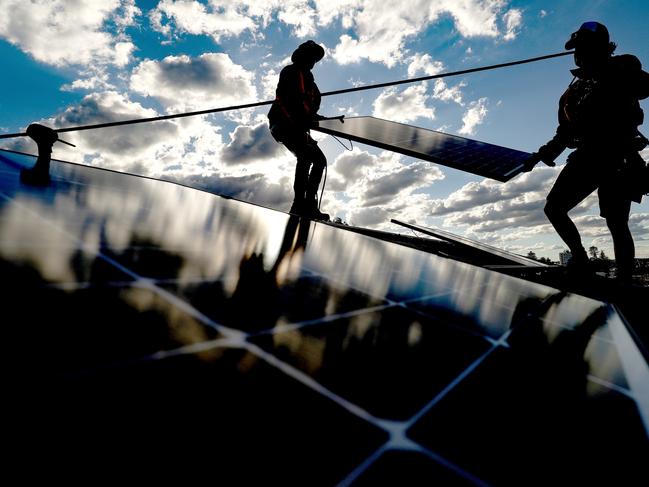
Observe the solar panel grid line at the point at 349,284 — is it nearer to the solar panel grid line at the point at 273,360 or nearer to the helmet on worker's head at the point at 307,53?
the solar panel grid line at the point at 273,360

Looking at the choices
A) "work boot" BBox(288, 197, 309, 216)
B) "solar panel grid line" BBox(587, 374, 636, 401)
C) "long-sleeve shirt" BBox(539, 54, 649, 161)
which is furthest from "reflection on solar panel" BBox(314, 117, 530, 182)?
"solar panel grid line" BBox(587, 374, 636, 401)

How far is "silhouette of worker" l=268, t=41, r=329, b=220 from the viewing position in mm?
6637

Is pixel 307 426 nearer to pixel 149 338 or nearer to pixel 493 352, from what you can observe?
pixel 149 338

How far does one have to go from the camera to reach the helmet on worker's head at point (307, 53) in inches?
263

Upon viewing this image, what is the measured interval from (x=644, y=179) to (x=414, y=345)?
201 inches

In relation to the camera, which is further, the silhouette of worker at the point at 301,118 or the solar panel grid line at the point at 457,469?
the silhouette of worker at the point at 301,118

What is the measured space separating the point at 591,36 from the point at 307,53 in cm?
448

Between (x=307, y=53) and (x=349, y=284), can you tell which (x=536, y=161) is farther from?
(x=349, y=284)

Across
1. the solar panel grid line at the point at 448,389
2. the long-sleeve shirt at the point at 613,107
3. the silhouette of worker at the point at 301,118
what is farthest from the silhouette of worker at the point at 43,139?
the long-sleeve shirt at the point at 613,107

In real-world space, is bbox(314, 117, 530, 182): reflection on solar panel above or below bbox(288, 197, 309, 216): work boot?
above

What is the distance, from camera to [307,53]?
672cm

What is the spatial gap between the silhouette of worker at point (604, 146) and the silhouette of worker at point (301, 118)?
415 cm

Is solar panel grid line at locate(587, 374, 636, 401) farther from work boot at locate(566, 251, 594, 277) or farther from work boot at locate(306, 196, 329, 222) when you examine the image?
work boot at locate(306, 196, 329, 222)

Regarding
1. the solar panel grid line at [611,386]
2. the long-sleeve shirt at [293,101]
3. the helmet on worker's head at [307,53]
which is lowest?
the solar panel grid line at [611,386]
